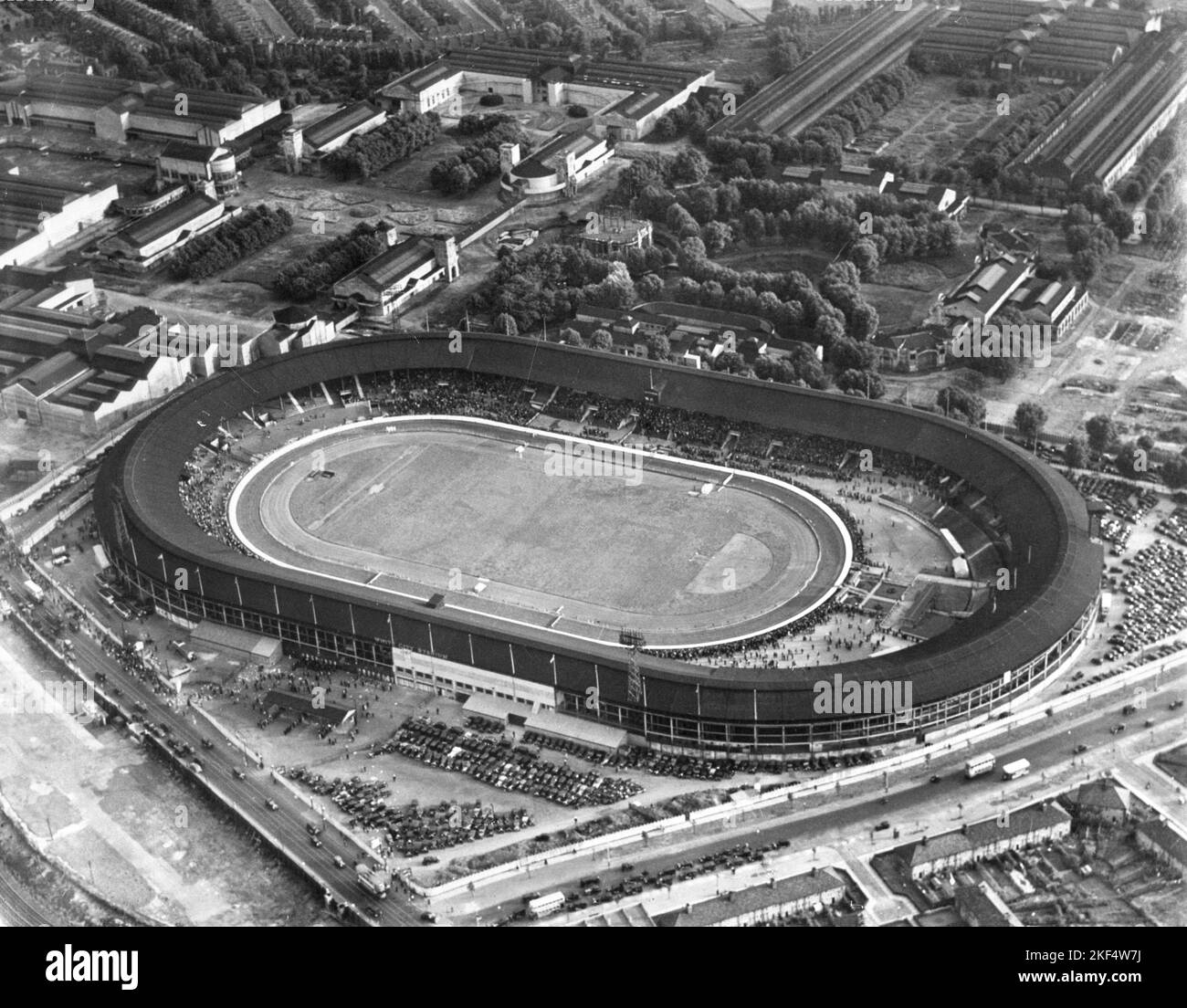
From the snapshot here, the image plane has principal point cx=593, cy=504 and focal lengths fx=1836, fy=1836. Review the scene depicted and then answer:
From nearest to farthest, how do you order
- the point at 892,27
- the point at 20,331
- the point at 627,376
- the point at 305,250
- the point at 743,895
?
1. the point at 743,895
2. the point at 627,376
3. the point at 20,331
4. the point at 305,250
5. the point at 892,27

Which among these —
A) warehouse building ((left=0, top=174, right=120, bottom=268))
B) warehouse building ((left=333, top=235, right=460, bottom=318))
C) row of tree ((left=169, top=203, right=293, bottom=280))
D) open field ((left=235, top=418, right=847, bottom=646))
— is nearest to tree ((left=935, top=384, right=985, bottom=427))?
open field ((left=235, top=418, right=847, bottom=646))

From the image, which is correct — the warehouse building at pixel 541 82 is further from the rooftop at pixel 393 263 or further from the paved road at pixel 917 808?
the paved road at pixel 917 808

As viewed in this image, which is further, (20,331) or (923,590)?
(20,331)

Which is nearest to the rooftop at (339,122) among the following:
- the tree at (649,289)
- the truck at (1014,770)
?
the tree at (649,289)

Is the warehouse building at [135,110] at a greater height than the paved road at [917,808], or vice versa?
the warehouse building at [135,110]

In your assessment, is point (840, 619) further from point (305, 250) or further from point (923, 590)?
point (305, 250)
